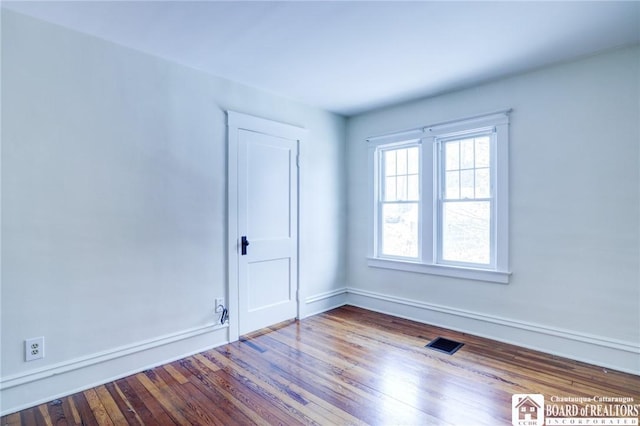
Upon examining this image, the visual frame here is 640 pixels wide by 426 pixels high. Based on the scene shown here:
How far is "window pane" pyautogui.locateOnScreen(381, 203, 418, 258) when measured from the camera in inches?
158

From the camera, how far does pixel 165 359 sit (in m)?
2.81

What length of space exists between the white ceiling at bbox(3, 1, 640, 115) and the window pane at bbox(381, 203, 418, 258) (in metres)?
1.52

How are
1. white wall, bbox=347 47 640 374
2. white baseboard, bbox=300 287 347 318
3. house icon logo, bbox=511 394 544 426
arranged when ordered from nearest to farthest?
house icon logo, bbox=511 394 544 426, white wall, bbox=347 47 640 374, white baseboard, bbox=300 287 347 318

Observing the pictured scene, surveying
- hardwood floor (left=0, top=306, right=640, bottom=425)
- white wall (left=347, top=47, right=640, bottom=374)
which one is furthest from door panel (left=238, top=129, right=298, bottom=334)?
white wall (left=347, top=47, right=640, bottom=374)

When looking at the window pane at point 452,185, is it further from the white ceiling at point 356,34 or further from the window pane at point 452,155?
the white ceiling at point 356,34

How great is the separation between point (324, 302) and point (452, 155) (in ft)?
7.72

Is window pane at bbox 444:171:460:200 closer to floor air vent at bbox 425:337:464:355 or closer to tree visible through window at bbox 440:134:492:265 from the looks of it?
tree visible through window at bbox 440:134:492:265

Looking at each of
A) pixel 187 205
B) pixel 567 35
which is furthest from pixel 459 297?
pixel 187 205

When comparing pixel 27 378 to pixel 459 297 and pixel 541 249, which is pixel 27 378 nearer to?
pixel 459 297

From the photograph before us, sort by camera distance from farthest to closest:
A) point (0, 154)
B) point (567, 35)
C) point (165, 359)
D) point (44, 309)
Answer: point (165, 359) → point (567, 35) → point (44, 309) → point (0, 154)

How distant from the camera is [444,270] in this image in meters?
3.65

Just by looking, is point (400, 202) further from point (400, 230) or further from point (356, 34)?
point (356, 34)

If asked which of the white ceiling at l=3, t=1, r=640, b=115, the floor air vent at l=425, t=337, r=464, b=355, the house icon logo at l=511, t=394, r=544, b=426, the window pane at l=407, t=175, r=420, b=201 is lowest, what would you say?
the house icon logo at l=511, t=394, r=544, b=426

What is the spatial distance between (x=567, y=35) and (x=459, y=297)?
249 cm
